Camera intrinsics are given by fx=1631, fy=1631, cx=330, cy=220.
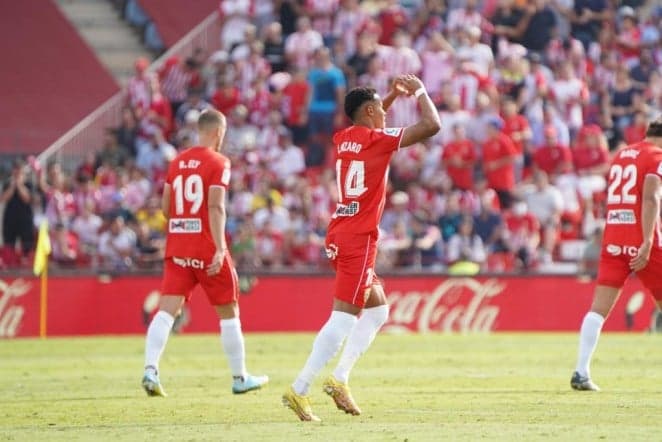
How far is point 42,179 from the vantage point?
27844mm

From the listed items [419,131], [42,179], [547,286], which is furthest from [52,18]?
[419,131]

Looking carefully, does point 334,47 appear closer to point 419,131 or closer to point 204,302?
point 204,302

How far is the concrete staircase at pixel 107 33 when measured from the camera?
33688 mm

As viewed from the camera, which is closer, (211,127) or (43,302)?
(211,127)

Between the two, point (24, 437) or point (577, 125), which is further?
point (577, 125)

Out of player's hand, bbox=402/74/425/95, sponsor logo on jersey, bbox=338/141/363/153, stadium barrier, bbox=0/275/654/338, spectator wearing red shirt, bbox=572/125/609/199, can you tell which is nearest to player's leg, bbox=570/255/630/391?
player's hand, bbox=402/74/425/95

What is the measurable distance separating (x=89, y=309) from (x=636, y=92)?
35.7 ft

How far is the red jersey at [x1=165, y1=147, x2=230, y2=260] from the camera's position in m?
14.3

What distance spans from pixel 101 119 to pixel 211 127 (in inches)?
670

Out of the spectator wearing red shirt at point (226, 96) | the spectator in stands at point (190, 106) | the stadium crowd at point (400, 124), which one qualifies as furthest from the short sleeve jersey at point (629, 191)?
the spectator in stands at point (190, 106)

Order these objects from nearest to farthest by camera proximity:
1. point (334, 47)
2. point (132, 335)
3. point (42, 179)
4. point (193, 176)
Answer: point (193, 176), point (132, 335), point (42, 179), point (334, 47)

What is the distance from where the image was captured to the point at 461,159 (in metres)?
27.7

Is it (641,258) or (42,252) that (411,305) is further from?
(641,258)

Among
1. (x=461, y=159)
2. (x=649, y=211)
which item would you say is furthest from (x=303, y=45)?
(x=649, y=211)
